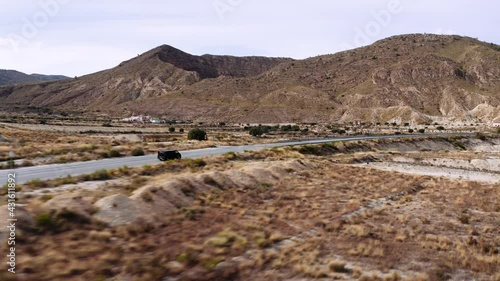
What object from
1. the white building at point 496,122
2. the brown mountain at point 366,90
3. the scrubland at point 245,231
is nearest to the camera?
the scrubland at point 245,231

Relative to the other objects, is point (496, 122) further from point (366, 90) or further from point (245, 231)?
point (245, 231)

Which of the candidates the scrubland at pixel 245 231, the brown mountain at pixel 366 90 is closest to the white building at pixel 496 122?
the brown mountain at pixel 366 90

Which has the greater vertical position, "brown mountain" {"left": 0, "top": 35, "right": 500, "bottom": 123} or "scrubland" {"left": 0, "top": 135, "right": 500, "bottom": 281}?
"brown mountain" {"left": 0, "top": 35, "right": 500, "bottom": 123}

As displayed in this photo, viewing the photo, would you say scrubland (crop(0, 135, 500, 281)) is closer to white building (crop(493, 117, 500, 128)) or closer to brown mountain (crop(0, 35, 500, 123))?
white building (crop(493, 117, 500, 128))

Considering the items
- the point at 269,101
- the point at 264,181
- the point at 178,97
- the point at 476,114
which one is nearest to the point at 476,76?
the point at 476,114

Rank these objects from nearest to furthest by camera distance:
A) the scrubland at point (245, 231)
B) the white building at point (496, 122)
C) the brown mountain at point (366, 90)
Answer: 1. the scrubland at point (245, 231)
2. the white building at point (496, 122)
3. the brown mountain at point (366, 90)

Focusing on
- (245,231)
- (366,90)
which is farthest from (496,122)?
(245,231)

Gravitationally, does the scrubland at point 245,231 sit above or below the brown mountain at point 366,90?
below

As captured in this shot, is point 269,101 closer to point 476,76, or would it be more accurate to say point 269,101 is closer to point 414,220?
point 476,76

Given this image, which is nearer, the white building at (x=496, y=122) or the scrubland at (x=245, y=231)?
the scrubland at (x=245, y=231)

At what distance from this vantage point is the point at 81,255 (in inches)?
480

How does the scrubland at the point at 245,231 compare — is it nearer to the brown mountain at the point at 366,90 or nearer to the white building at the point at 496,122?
the white building at the point at 496,122

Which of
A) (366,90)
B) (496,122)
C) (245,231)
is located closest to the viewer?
(245,231)

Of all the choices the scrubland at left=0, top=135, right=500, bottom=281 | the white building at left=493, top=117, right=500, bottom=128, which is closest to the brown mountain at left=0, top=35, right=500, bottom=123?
the white building at left=493, top=117, right=500, bottom=128
